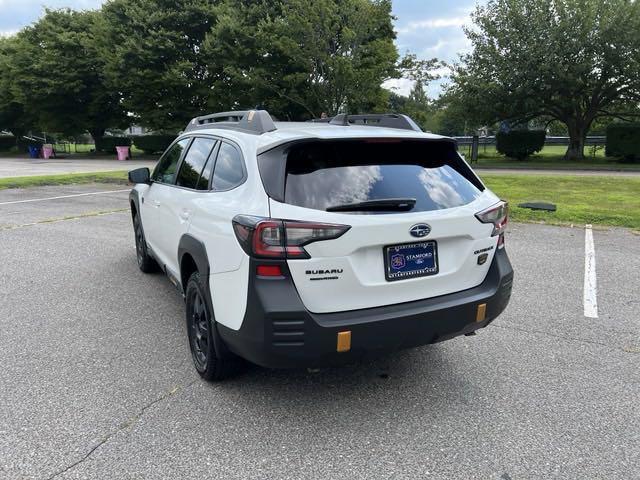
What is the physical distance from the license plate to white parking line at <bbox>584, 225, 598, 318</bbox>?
7.93 feet

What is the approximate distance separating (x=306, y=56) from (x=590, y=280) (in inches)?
730

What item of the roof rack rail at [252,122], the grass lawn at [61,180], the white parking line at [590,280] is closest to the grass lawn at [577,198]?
the white parking line at [590,280]

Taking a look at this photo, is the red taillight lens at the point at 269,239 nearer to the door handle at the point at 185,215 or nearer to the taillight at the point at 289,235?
the taillight at the point at 289,235

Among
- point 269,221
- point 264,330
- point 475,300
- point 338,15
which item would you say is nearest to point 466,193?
point 475,300

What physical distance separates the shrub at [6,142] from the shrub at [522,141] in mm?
42133

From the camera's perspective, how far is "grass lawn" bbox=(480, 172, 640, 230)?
888 centimetres

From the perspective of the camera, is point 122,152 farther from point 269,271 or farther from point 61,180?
point 269,271

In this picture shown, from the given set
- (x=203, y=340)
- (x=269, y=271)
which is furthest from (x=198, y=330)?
(x=269, y=271)

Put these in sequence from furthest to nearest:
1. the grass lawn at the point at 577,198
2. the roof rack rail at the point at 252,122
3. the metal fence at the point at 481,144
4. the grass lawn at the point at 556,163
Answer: the metal fence at the point at 481,144, the grass lawn at the point at 556,163, the grass lawn at the point at 577,198, the roof rack rail at the point at 252,122

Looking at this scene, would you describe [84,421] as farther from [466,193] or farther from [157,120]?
[157,120]

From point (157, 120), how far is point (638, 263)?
29.7 m

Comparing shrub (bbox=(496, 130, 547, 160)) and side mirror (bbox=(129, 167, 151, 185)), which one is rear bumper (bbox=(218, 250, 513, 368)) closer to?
side mirror (bbox=(129, 167, 151, 185))

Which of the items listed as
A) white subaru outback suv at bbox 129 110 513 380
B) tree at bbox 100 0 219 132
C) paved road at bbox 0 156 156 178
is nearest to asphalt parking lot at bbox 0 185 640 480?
white subaru outback suv at bbox 129 110 513 380

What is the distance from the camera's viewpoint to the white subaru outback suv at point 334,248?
2.51m
